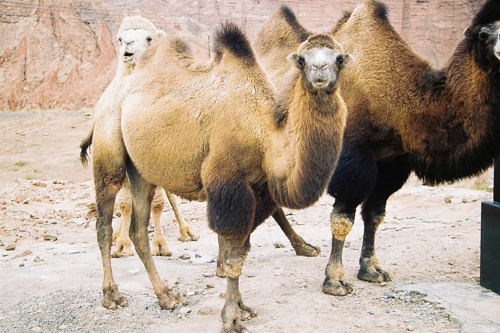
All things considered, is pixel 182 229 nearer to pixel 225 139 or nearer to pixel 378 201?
pixel 378 201

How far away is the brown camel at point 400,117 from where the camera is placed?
4.60 metres

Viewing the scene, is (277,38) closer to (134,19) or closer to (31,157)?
(134,19)

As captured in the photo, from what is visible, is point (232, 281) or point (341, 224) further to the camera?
point (341, 224)

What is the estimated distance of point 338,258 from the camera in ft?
17.3

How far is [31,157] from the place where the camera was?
1711cm

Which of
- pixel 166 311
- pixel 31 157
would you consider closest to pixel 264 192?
pixel 166 311

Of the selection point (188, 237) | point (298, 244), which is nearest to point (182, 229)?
point (188, 237)

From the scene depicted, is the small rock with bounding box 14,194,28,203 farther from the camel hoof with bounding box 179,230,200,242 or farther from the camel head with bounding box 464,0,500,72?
the camel head with bounding box 464,0,500,72

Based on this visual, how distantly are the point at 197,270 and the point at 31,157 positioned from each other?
513 inches

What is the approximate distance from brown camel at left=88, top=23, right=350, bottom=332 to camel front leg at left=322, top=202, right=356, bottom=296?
1005 millimetres

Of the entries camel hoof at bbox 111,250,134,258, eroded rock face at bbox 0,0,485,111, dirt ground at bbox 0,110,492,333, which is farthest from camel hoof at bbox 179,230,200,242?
eroded rock face at bbox 0,0,485,111

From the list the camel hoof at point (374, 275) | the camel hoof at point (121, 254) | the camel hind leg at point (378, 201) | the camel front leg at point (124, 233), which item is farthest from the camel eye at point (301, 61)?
the camel hoof at point (121, 254)

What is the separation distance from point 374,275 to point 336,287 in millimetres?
680

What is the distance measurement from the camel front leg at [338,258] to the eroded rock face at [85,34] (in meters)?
28.1
